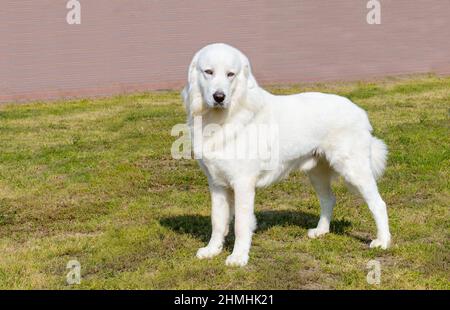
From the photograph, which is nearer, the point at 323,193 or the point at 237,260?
the point at 237,260

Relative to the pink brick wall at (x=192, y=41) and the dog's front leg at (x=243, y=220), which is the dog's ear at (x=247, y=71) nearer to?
the dog's front leg at (x=243, y=220)

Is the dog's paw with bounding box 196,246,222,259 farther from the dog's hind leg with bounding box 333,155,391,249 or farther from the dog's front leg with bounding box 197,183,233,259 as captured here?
the dog's hind leg with bounding box 333,155,391,249

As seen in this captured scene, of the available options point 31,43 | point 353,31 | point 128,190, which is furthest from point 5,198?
point 353,31

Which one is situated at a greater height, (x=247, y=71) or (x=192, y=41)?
(x=247, y=71)

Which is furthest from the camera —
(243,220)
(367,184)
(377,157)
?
(377,157)

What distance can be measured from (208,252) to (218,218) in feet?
0.89

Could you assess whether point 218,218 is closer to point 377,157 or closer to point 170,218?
point 170,218

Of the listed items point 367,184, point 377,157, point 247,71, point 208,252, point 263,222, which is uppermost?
point 247,71

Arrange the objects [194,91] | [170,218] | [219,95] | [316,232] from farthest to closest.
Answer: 1. [170,218]
2. [316,232]
3. [194,91]
4. [219,95]

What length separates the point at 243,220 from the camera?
5.17 meters

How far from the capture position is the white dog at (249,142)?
4.96 m

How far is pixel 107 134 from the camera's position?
11.1 meters

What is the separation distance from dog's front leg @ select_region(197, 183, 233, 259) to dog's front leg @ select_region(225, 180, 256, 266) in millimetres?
192

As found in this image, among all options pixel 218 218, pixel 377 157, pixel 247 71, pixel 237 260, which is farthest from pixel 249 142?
pixel 377 157
